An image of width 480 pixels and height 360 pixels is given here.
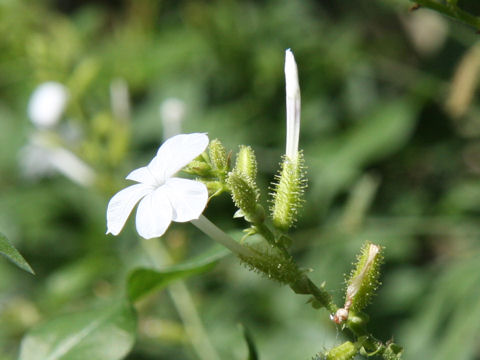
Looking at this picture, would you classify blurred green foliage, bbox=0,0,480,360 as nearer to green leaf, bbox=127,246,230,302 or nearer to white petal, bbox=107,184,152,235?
green leaf, bbox=127,246,230,302

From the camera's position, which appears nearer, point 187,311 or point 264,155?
point 187,311

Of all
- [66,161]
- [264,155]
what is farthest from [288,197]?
[264,155]

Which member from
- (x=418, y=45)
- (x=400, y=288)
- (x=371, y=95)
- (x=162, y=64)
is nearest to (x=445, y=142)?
(x=371, y=95)

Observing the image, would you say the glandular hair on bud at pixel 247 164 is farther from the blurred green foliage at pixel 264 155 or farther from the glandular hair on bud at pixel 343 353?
the blurred green foliage at pixel 264 155

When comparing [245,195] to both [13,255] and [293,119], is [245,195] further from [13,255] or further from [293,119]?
[13,255]

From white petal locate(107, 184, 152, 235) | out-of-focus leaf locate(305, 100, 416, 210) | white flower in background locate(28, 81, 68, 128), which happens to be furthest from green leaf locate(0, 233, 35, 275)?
out-of-focus leaf locate(305, 100, 416, 210)

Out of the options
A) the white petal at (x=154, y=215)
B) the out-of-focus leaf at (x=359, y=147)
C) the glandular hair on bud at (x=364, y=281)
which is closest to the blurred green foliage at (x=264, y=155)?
the out-of-focus leaf at (x=359, y=147)
